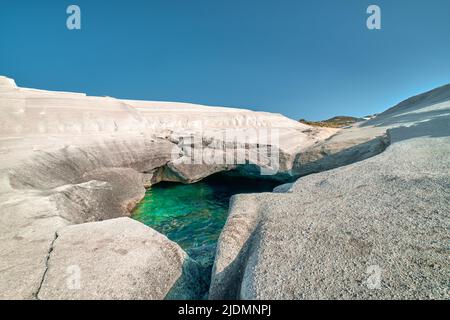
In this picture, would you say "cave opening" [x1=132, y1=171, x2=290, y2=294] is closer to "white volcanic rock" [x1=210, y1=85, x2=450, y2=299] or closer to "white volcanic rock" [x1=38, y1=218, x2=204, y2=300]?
"white volcanic rock" [x1=38, y1=218, x2=204, y2=300]

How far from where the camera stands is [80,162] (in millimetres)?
12469

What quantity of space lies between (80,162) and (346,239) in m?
12.9

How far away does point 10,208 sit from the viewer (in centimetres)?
664

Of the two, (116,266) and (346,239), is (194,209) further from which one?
(346,239)

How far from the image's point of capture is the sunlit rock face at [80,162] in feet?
16.8

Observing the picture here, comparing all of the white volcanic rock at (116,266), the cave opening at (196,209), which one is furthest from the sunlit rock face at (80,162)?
the cave opening at (196,209)

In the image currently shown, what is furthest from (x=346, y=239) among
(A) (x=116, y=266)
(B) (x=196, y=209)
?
(B) (x=196, y=209)

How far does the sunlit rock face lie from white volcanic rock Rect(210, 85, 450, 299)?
5.79 ft

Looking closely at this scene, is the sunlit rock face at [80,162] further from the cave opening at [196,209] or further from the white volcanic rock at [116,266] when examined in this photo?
the cave opening at [196,209]

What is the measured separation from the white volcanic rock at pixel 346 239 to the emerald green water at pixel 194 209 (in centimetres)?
209

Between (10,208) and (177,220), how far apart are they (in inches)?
260

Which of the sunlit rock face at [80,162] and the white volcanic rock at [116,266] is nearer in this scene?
the white volcanic rock at [116,266]
